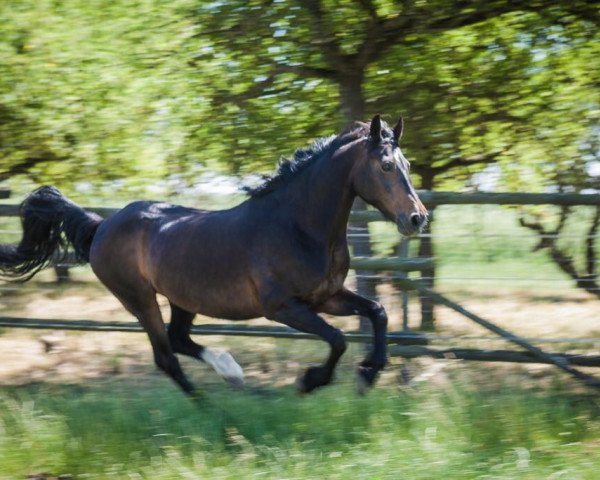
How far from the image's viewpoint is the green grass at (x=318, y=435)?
4512 mm

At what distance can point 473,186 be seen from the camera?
955cm

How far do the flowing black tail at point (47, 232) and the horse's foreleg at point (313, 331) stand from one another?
2.07 meters

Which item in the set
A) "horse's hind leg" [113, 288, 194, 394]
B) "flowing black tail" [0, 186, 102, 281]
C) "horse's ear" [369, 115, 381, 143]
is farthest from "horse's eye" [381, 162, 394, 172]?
"flowing black tail" [0, 186, 102, 281]

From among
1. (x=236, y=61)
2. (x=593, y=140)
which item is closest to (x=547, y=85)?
(x=593, y=140)

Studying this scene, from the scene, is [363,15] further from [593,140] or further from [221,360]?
[221,360]

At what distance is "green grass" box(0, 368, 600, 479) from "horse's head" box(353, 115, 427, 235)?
1179 mm

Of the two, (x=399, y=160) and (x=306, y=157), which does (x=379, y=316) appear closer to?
(x=399, y=160)

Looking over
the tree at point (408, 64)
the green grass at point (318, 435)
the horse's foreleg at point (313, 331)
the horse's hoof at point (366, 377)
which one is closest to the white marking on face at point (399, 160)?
the horse's foreleg at point (313, 331)

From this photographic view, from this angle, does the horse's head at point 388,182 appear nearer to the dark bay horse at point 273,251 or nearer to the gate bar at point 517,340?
the dark bay horse at point 273,251

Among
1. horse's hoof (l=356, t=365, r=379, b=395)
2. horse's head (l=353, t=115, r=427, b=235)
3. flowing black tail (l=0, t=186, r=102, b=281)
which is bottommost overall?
horse's hoof (l=356, t=365, r=379, b=395)

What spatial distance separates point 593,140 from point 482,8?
2003 millimetres

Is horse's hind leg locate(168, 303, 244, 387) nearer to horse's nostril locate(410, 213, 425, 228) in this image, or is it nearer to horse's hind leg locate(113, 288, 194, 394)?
horse's hind leg locate(113, 288, 194, 394)

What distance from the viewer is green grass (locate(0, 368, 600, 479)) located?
4.51 m

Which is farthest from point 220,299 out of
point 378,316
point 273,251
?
point 378,316
